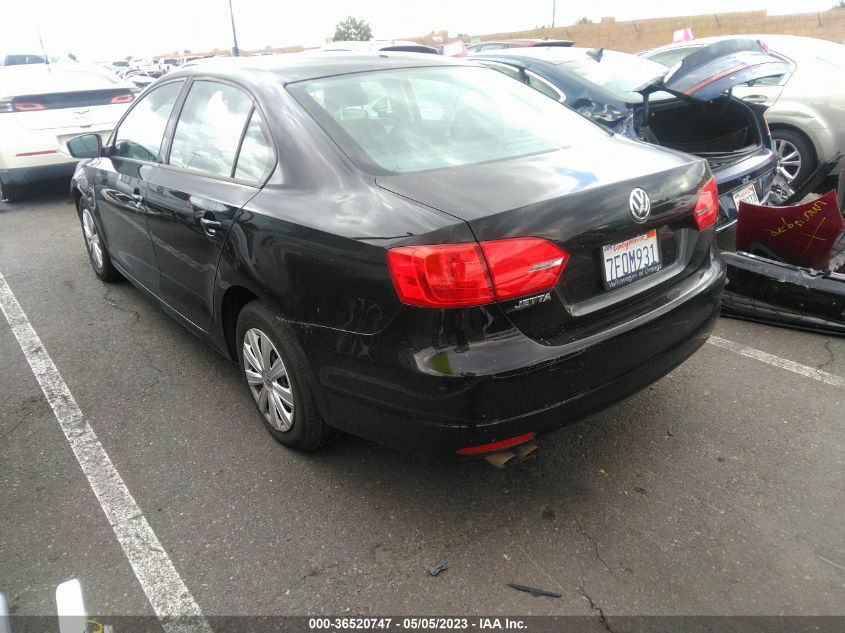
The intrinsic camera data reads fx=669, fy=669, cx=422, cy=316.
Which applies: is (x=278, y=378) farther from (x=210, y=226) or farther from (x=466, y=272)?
(x=466, y=272)

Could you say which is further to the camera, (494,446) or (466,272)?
(494,446)

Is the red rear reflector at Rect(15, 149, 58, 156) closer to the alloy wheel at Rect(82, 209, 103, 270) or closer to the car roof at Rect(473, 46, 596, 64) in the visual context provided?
the alloy wheel at Rect(82, 209, 103, 270)

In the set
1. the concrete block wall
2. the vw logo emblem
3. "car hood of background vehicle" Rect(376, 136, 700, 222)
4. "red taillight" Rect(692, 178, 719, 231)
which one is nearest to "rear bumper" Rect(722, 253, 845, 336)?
"red taillight" Rect(692, 178, 719, 231)

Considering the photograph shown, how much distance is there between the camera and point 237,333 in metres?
3.02

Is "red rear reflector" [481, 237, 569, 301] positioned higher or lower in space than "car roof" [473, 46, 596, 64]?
lower

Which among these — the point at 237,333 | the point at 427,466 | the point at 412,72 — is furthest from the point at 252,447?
the point at 412,72

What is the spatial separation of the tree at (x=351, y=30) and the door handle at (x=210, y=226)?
234ft

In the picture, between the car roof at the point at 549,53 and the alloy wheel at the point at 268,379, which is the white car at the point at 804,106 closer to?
the car roof at the point at 549,53

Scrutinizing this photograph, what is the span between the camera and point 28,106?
7457mm

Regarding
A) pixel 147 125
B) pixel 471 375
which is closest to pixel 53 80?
pixel 147 125

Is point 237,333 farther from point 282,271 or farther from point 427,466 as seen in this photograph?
point 427,466

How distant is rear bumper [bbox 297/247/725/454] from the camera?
2066mm

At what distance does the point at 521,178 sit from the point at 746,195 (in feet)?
9.81

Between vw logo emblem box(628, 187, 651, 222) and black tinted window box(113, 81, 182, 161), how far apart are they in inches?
97.7
